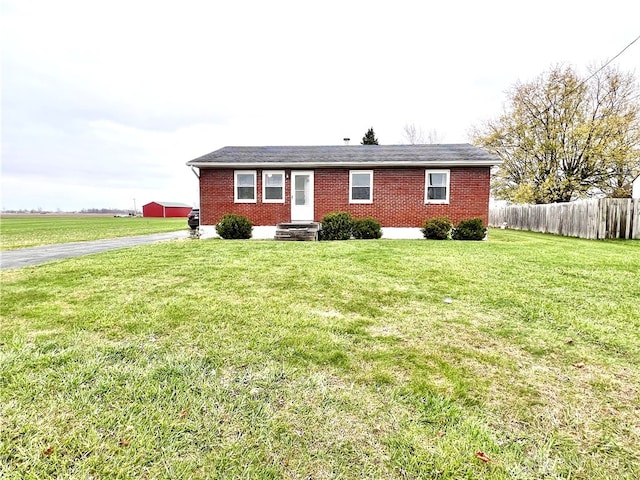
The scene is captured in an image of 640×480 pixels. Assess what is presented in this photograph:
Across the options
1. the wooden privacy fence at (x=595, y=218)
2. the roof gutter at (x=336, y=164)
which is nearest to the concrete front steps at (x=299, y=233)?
the roof gutter at (x=336, y=164)

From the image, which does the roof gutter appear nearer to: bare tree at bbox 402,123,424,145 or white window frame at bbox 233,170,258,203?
white window frame at bbox 233,170,258,203

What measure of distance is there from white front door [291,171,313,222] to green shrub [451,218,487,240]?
6.16 m

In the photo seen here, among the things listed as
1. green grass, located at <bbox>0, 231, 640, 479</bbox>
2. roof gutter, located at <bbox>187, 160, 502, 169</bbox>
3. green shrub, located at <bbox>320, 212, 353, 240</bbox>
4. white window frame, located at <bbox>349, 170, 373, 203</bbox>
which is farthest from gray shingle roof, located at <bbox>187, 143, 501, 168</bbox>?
green grass, located at <bbox>0, 231, 640, 479</bbox>

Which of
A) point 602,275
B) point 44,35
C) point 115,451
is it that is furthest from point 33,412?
point 44,35

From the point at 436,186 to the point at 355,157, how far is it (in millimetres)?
3693

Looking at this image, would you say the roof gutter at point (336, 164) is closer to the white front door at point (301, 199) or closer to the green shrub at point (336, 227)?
the white front door at point (301, 199)

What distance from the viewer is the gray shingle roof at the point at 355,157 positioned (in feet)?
43.1

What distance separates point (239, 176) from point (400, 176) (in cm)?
710

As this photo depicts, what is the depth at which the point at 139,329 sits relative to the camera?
138 inches

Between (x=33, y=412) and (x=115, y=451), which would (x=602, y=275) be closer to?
(x=115, y=451)

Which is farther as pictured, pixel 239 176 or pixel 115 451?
pixel 239 176

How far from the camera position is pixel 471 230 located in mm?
12289

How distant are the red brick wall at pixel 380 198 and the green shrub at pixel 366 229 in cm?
122

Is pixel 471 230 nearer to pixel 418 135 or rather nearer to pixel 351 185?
pixel 351 185
